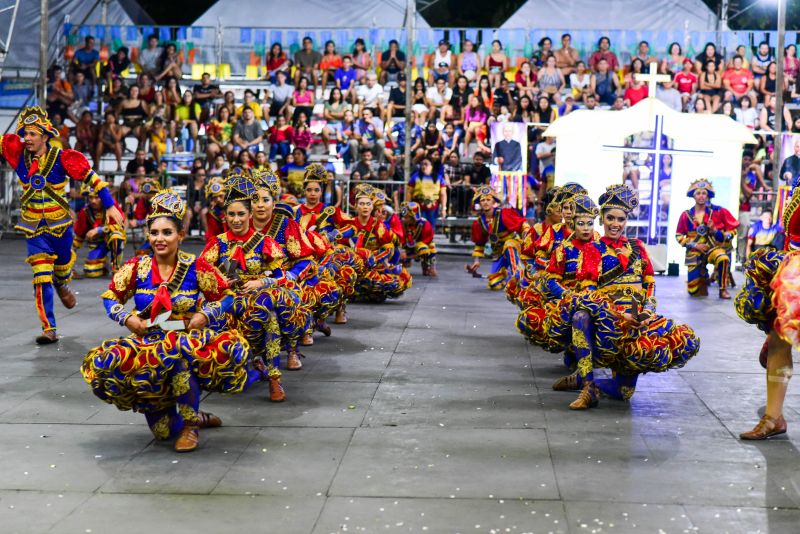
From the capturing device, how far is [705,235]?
1566 cm

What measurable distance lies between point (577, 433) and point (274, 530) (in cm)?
257

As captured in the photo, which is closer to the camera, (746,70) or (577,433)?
(577,433)

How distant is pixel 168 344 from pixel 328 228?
6121 mm

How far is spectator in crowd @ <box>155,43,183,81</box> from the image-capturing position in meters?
23.5

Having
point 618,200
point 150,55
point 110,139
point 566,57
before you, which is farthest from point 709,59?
point 618,200

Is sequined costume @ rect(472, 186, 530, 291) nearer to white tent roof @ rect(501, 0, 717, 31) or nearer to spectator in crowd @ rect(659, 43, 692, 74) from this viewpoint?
spectator in crowd @ rect(659, 43, 692, 74)

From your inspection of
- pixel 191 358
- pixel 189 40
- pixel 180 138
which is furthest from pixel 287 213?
pixel 189 40

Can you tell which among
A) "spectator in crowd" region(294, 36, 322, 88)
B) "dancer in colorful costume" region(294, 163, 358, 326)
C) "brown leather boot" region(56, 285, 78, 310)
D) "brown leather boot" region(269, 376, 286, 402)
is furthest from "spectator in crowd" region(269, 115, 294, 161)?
"brown leather boot" region(269, 376, 286, 402)

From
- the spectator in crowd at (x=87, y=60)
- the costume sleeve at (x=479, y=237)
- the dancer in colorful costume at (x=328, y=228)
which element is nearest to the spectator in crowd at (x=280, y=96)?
the spectator in crowd at (x=87, y=60)

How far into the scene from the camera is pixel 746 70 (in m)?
22.1

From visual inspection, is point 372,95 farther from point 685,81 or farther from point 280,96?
point 685,81

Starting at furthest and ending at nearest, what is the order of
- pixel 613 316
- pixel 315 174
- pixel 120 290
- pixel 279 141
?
pixel 279 141, pixel 315 174, pixel 613 316, pixel 120 290

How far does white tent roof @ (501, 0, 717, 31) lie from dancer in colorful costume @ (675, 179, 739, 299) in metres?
9.80

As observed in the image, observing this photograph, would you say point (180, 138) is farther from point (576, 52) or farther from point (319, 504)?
point (319, 504)
